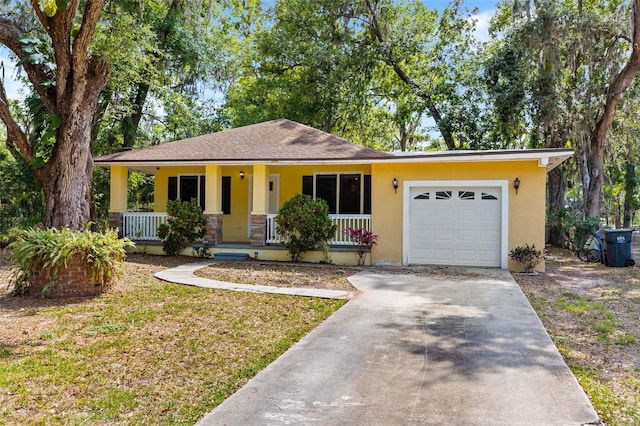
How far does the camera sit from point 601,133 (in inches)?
685

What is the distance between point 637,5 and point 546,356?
14382 millimetres

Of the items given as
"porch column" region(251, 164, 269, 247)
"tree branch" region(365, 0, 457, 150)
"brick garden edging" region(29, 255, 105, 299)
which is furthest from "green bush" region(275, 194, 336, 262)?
"tree branch" region(365, 0, 457, 150)

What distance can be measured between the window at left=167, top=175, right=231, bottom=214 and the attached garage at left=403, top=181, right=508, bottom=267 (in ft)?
19.9

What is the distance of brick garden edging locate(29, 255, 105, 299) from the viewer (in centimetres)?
733

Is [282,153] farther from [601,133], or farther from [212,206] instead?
[601,133]

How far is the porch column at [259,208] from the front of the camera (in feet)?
42.6

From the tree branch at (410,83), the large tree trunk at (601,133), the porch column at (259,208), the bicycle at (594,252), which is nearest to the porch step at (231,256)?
the porch column at (259,208)

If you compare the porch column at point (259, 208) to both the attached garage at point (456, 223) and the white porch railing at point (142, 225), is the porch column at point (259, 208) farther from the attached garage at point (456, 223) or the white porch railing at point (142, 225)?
the attached garage at point (456, 223)

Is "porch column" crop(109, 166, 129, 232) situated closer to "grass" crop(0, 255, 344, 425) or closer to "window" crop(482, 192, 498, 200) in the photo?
"grass" crop(0, 255, 344, 425)

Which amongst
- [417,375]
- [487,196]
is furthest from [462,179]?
[417,375]

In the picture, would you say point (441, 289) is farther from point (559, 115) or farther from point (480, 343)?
point (559, 115)

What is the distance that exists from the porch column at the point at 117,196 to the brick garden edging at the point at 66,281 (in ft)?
22.1

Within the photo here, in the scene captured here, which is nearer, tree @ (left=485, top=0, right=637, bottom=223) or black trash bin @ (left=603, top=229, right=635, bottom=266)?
black trash bin @ (left=603, top=229, right=635, bottom=266)

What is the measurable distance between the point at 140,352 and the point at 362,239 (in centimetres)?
783
